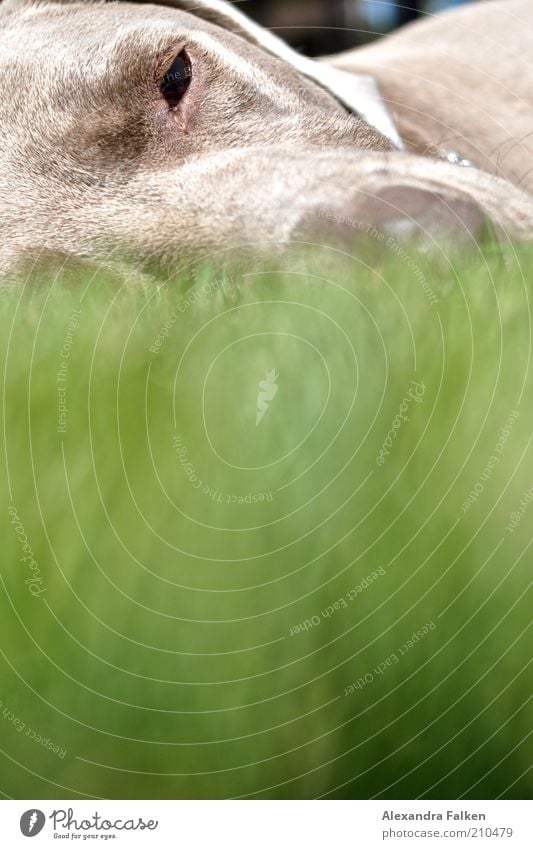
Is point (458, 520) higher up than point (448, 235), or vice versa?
point (448, 235)

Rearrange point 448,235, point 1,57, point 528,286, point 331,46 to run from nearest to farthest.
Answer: point 528,286
point 448,235
point 1,57
point 331,46

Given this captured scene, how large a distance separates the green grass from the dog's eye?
0.86m

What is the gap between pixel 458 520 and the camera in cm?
104

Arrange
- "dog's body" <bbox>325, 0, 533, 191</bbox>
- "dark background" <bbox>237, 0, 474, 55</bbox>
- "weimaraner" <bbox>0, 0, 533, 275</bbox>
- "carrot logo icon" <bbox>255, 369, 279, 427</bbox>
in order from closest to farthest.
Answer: "carrot logo icon" <bbox>255, 369, 279, 427</bbox>, "weimaraner" <bbox>0, 0, 533, 275</bbox>, "dog's body" <bbox>325, 0, 533, 191</bbox>, "dark background" <bbox>237, 0, 474, 55</bbox>

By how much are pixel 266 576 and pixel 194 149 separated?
3.55ft

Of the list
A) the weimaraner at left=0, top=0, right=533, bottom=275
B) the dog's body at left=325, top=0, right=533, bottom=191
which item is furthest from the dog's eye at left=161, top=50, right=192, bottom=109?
the dog's body at left=325, top=0, right=533, bottom=191

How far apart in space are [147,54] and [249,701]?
1.29 meters

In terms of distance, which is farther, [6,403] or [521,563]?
[6,403]

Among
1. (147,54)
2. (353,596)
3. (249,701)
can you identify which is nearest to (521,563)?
(353,596)

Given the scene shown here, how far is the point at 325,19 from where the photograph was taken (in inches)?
141

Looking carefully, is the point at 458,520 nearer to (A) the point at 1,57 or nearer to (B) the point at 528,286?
(B) the point at 528,286

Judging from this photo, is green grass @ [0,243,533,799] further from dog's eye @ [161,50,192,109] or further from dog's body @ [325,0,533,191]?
dog's body @ [325,0,533,191]

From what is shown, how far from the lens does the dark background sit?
3191 mm
